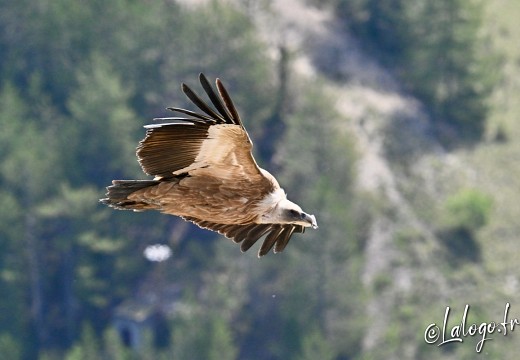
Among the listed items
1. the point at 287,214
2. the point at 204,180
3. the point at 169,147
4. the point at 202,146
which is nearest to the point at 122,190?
the point at 169,147

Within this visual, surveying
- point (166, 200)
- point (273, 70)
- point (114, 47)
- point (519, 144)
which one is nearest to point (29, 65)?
point (114, 47)

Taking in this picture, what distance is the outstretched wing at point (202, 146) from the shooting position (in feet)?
32.9

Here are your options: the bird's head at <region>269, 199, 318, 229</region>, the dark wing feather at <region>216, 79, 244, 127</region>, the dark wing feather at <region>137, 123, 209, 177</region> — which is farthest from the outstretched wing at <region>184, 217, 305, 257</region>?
the dark wing feather at <region>216, 79, 244, 127</region>

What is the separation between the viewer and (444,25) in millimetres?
49688

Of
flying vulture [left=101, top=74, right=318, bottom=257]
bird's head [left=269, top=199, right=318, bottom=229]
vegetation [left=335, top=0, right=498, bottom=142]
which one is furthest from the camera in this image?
vegetation [left=335, top=0, right=498, bottom=142]

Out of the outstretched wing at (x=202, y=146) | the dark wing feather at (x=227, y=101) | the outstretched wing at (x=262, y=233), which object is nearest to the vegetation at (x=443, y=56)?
the outstretched wing at (x=262, y=233)

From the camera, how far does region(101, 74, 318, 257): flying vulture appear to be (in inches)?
401

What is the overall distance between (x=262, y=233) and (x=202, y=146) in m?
1.70

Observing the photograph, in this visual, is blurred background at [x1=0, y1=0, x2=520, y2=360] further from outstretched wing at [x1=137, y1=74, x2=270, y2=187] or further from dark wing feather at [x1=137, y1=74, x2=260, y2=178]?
dark wing feather at [x1=137, y1=74, x2=260, y2=178]

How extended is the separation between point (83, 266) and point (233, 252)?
7333mm

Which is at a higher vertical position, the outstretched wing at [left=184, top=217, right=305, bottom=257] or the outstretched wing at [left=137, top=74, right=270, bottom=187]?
the outstretched wing at [left=184, top=217, right=305, bottom=257]

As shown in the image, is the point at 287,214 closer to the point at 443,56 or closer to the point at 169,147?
the point at 169,147

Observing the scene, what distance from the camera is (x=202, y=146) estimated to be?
10305mm

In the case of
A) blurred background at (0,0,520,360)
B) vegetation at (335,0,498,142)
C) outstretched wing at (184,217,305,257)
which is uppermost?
vegetation at (335,0,498,142)
